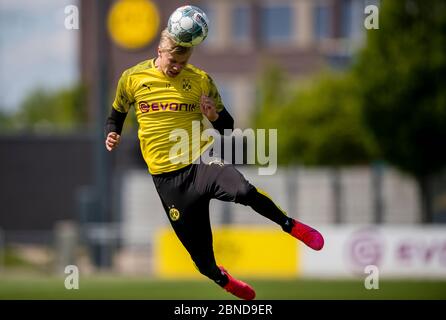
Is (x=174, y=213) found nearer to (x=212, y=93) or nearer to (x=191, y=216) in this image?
(x=191, y=216)

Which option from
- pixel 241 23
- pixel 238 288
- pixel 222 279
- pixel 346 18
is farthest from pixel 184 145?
pixel 241 23

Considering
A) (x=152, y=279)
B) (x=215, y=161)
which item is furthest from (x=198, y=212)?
(x=152, y=279)

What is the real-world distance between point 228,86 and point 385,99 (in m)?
31.7

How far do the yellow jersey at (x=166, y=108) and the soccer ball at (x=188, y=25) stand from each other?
0.65m

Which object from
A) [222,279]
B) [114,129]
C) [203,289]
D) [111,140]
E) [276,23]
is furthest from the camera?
[276,23]

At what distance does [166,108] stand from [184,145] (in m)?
0.48

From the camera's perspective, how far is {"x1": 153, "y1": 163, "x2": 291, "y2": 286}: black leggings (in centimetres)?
1171

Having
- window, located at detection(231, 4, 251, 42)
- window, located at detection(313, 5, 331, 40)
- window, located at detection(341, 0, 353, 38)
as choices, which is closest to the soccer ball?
window, located at detection(341, 0, 353, 38)

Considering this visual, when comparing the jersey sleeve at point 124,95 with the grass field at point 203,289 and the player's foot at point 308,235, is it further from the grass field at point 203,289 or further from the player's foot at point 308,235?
the grass field at point 203,289

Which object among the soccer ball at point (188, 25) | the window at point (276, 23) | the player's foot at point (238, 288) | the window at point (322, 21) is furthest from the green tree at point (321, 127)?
the soccer ball at point (188, 25)

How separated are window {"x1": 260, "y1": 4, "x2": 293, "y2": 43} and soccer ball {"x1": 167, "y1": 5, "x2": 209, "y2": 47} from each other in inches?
2042

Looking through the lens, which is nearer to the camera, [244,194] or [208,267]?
[244,194]

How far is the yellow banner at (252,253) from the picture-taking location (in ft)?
89.8

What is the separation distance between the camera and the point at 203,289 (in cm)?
2256
